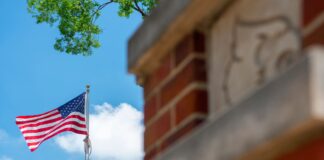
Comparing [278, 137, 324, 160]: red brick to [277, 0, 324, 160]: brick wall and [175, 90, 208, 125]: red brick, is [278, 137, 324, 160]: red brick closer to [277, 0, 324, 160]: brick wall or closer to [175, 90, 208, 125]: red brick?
[277, 0, 324, 160]: brick wall

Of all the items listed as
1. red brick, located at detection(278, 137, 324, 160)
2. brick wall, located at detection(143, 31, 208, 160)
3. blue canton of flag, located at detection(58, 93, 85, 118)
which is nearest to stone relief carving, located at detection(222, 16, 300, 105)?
brick wall, located at detection(143, 31, 208, 160)

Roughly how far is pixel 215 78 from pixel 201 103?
3.4 inches

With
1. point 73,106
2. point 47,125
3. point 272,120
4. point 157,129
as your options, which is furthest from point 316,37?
point 73,106

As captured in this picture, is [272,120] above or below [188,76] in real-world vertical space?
below

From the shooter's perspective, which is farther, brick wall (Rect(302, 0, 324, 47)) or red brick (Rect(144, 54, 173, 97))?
red brick (Rect(144, 54, 173, 97))

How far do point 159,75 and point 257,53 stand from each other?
604 mm

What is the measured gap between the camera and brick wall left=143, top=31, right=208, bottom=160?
7.49 ft

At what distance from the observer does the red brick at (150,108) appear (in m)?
2.59

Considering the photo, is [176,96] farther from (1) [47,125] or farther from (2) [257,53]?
(1) [47,125]

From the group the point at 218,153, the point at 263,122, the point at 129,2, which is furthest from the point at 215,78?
the point at 129,2

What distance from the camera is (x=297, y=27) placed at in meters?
1.88

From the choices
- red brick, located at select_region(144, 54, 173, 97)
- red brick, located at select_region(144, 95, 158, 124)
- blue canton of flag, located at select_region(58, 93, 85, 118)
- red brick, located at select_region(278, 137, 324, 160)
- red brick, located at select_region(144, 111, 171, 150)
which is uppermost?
blue canton of flag, located at select_region(58, 93, 85, 118)

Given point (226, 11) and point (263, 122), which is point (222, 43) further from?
point (263, 122)

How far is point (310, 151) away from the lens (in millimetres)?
1712
